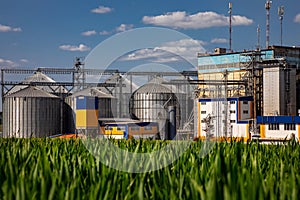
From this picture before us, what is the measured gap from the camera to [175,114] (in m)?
47.1

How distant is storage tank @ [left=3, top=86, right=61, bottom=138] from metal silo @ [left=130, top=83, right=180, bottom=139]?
361 inches

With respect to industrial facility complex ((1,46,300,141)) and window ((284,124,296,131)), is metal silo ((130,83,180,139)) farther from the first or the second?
A: window ((284,124,296,131))

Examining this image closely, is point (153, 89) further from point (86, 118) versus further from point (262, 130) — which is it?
point (262, 130)

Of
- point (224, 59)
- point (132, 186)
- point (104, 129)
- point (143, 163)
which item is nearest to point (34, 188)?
point (132, 186)

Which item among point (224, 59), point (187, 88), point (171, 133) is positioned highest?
point (224, 59)

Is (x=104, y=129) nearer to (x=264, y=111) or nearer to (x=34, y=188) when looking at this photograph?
(x=264, y=111)

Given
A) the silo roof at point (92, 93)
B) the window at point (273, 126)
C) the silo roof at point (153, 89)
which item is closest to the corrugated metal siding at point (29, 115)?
the silo roof at point (92, 93)

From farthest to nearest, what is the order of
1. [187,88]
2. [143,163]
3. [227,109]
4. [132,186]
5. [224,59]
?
[224,59], [187,88], [227,109], [143,163], [132,186]

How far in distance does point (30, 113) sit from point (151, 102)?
13219 millimetres

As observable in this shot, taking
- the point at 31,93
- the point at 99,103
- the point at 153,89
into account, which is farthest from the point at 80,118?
the point at 153,89

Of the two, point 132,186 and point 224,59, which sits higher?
point 224,59

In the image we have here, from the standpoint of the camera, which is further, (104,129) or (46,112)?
(46,112)

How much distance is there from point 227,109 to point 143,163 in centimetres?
4395

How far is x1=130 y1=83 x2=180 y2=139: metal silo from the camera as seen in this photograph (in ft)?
173
